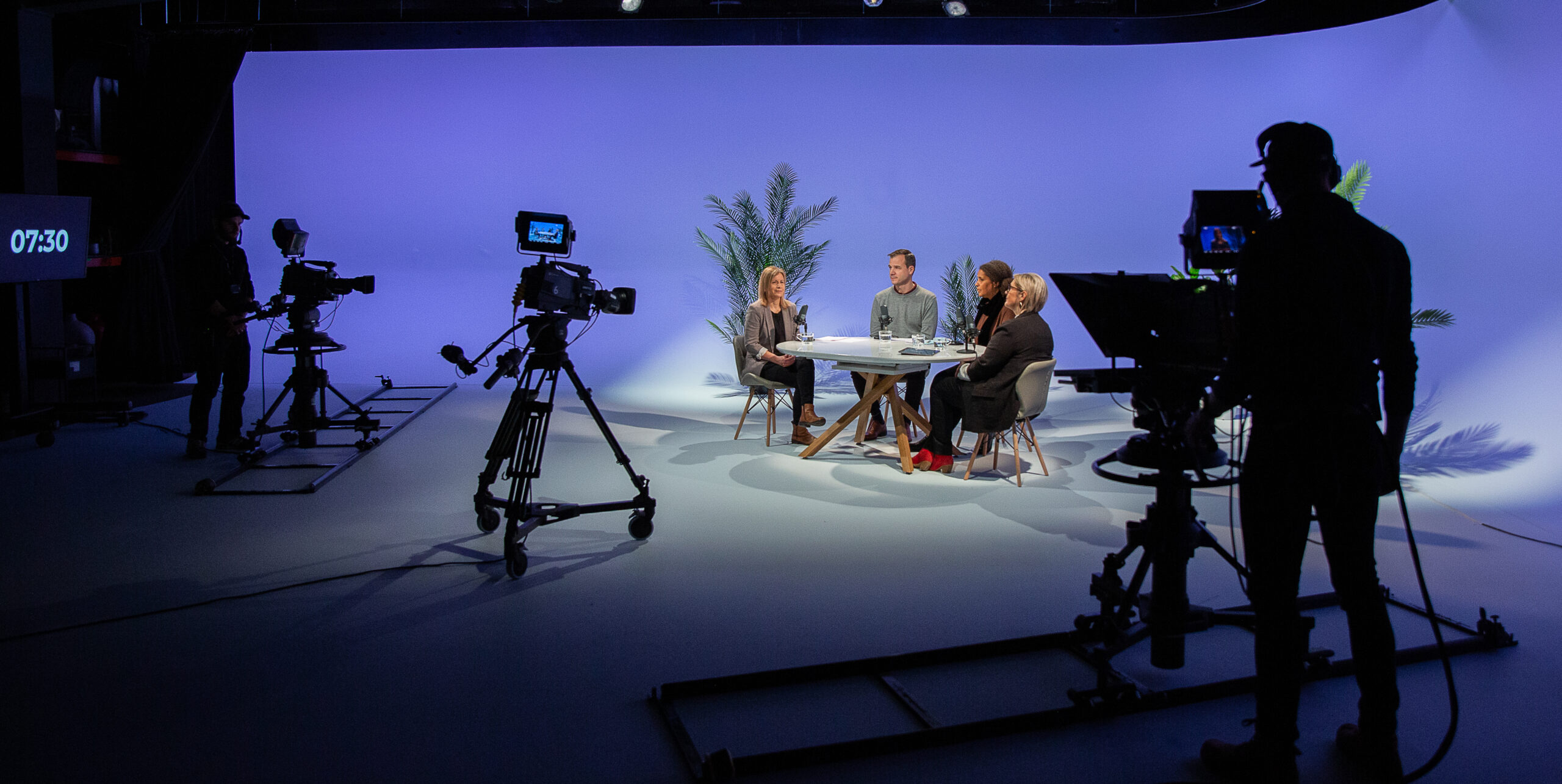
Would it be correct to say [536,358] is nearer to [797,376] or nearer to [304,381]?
[304,381]

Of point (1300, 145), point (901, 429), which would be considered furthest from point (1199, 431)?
point (901, 429)

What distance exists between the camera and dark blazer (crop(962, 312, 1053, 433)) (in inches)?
187

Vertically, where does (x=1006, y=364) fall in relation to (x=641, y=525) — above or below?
above

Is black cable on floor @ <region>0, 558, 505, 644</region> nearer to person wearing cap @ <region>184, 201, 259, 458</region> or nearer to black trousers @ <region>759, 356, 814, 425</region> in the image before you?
person wearing cap @ <region>184, 201, 259, 458</region>

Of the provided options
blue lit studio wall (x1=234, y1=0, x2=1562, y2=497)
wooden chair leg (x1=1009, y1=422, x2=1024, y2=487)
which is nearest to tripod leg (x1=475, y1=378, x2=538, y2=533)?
wooden chair leg (x1=1009, y1=422, x2=1024, y2=487)

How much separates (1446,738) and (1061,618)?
1.16 m

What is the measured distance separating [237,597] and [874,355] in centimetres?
312

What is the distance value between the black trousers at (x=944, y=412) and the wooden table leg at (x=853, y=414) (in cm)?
25

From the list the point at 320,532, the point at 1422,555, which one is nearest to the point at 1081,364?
the point at 1422,555

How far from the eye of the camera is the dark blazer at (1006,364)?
4.75m

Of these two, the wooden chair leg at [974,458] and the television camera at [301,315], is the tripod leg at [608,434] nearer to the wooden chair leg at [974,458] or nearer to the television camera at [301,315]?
the wooden chair leg at [974,458]

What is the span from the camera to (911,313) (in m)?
6.39

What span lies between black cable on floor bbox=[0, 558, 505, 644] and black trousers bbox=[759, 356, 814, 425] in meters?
2.73

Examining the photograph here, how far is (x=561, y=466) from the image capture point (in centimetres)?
530
